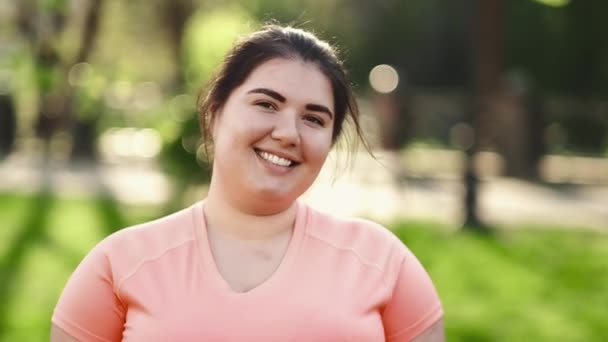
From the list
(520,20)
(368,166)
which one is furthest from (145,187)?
(520,20)

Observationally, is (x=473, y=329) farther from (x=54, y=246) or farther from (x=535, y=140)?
(x=535, y=140)

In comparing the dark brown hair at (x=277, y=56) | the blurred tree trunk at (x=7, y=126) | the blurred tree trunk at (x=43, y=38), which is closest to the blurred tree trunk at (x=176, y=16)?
the blurred tree trunk at (x=7, y=126)

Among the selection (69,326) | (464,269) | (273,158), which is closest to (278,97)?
(273,158)

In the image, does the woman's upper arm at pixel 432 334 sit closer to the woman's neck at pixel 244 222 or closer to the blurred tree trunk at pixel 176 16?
the woman's neck at pixel 244 222

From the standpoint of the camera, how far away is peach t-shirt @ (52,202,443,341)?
214 cm

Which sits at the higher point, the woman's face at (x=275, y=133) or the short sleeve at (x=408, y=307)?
the woman's face at (x=275, y=133)

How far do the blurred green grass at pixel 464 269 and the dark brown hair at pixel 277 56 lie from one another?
13.1ft

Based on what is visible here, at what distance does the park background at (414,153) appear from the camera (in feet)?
25.0

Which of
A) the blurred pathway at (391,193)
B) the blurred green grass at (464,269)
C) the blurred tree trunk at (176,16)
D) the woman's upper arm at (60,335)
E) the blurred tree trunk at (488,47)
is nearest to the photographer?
the woman's upper arm at (60,335)

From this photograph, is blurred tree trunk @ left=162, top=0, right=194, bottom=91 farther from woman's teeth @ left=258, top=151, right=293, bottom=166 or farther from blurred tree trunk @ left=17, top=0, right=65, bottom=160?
woman's teeth @ left=258, top=151, right=293, bottom=166

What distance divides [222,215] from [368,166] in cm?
1071

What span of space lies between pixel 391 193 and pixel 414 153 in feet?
18.6

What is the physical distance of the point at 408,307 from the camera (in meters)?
2.29

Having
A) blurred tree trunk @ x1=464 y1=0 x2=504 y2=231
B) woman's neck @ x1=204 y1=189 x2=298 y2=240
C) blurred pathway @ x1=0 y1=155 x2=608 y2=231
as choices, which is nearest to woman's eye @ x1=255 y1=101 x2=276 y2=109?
woman's neck @ x1=204 y1=189 x2=298 y2=240
